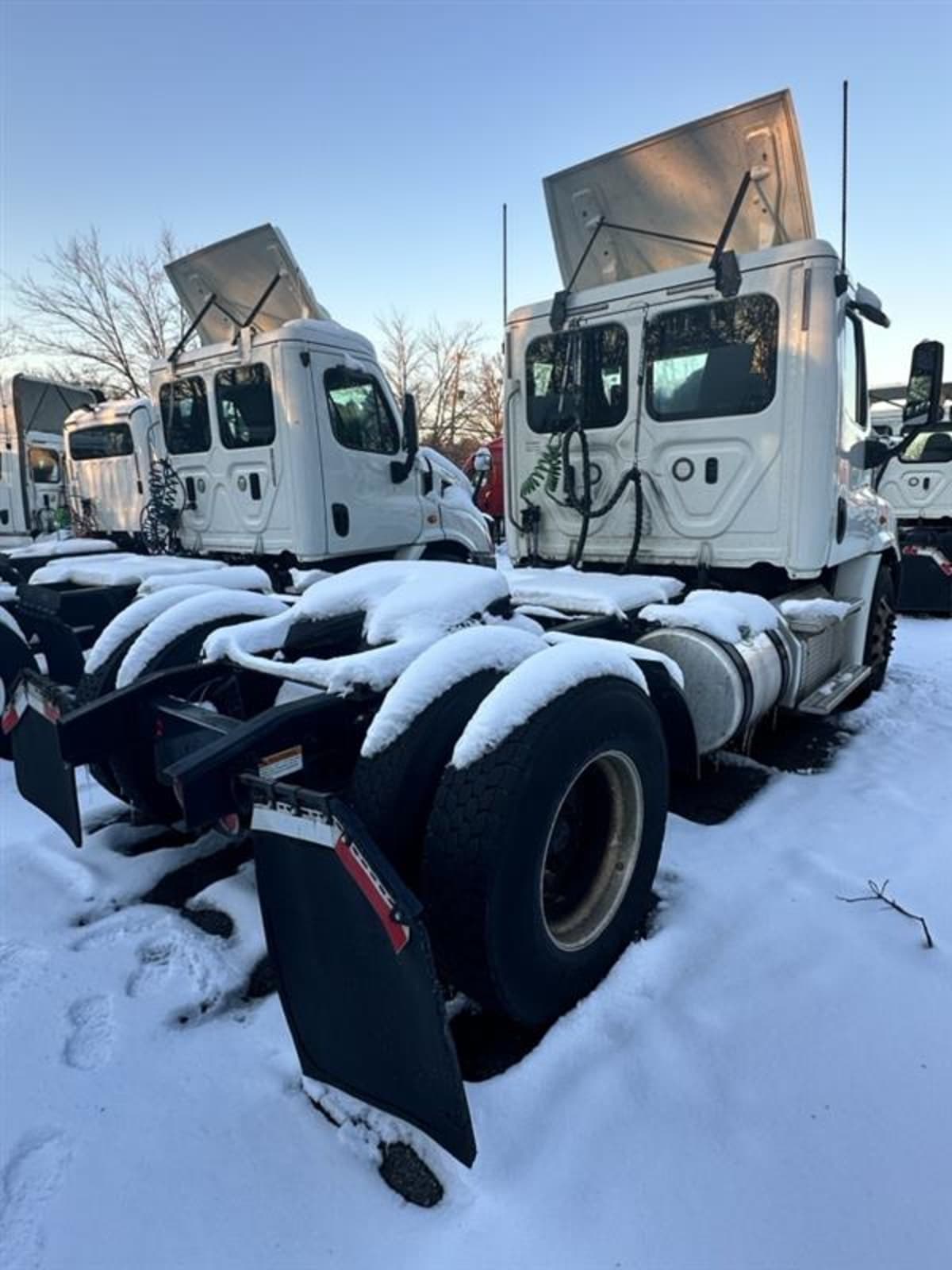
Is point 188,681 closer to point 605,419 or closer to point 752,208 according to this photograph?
point 605,419

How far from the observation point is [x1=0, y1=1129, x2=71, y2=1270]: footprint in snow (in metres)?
1.56

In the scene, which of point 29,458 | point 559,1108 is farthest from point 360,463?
point 29,458

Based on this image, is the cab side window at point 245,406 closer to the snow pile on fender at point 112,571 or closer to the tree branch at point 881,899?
the snow pile on fender at point 112,571

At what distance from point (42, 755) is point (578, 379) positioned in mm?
3596

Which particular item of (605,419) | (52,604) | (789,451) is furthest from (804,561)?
(52,604)

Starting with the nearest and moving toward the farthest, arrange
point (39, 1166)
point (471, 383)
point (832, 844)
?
point (39, 1166), point (832, 844), point (471, 383)

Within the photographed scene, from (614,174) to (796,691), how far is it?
328 cm

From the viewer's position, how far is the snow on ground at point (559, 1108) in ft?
5.17

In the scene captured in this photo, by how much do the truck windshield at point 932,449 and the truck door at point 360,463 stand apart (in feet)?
25.3

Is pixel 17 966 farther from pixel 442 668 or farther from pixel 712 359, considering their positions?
pixel 712 359

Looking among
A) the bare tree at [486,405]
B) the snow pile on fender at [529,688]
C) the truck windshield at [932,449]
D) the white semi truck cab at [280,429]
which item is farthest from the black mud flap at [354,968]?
the bare tree at [486,405]

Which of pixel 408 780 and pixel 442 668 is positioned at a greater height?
pixel 442 668

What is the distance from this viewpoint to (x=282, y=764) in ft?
6.86

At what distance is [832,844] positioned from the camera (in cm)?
326
